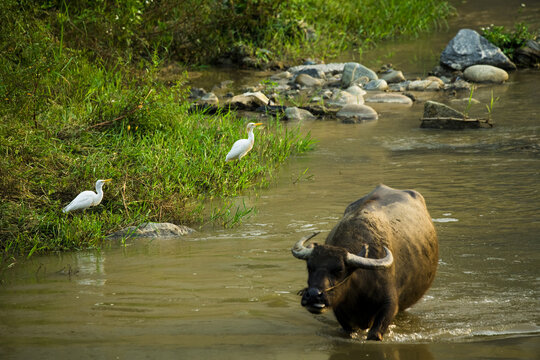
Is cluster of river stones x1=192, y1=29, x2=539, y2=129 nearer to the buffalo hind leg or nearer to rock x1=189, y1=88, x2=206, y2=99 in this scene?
rock x1=189, y1=88, x2=206, y2=99

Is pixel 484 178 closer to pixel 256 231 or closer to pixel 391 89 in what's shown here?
pixel 256 231

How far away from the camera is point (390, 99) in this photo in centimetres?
1304

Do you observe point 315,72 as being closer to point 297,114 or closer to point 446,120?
point 297,114

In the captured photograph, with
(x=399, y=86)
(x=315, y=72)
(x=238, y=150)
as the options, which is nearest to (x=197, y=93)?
(x=315, y=72)

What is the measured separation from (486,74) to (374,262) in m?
11.1

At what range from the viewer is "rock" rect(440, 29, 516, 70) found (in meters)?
14.9

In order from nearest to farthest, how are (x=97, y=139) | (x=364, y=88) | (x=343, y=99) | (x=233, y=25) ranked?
1. (x=97, y=139)
2. (x=343, y=99)
3. (x=364, y=88)
4. (x=233, y=25)

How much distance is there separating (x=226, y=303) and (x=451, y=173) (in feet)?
14.0

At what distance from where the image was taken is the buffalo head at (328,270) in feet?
13.0

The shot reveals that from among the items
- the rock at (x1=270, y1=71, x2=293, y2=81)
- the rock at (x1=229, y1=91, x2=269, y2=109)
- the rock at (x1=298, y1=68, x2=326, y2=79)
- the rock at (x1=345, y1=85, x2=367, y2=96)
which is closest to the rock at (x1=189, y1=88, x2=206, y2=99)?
the rock at (x1=229, y1=91, x2=269, y2=109)

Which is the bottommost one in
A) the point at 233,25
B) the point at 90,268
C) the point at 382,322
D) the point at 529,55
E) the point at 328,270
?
the point at 90,268

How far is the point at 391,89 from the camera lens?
45.8 feet

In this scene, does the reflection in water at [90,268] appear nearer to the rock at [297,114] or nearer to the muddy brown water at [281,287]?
the muddy brown water at [281,287]

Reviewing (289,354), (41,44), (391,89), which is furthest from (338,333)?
(391,89)
